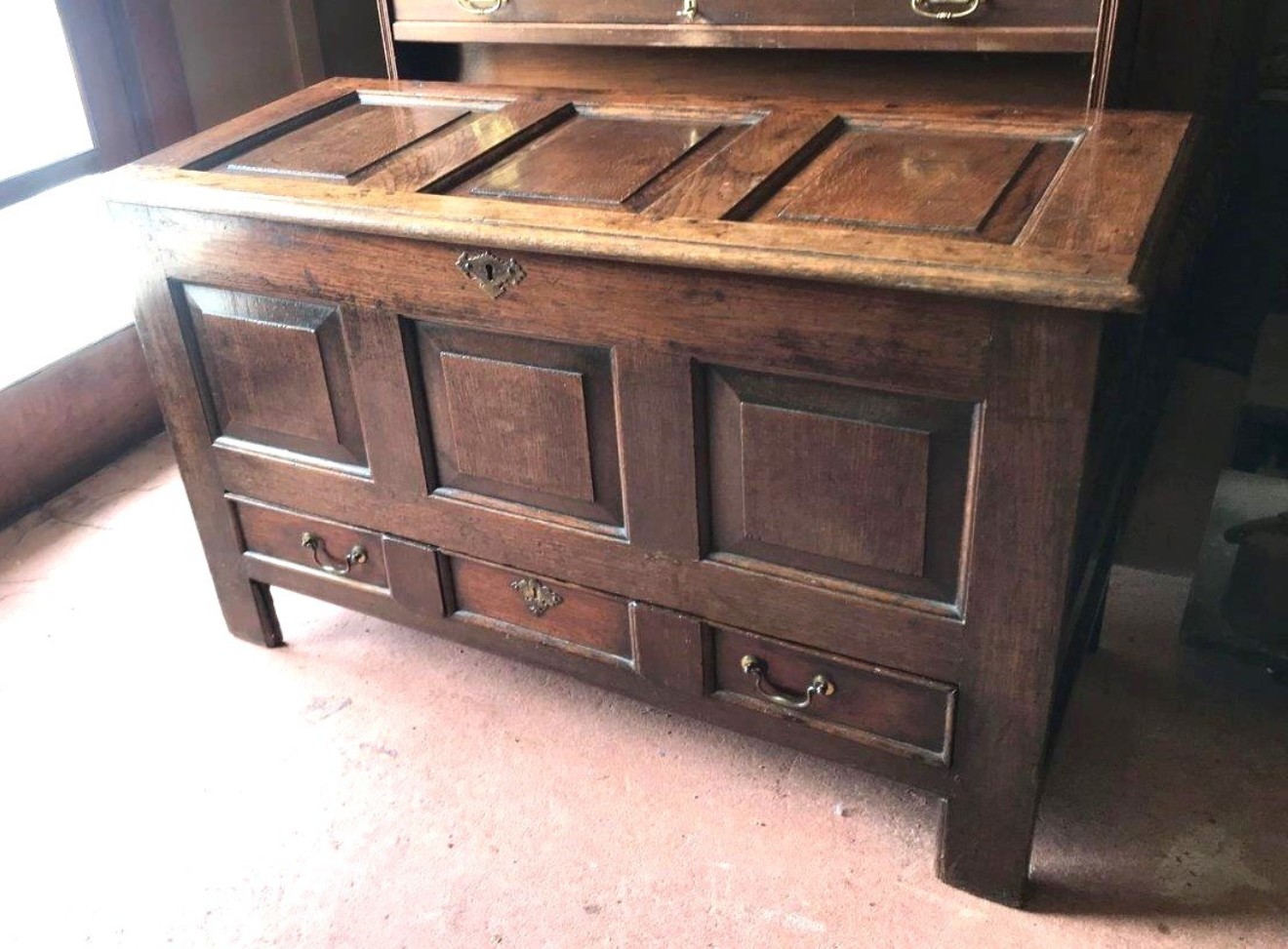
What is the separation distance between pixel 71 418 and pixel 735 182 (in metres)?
1.64

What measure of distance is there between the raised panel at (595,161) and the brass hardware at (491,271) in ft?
0.30

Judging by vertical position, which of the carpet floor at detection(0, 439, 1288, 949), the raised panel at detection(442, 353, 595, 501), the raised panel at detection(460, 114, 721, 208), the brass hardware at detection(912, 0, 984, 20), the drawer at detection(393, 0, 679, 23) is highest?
the brass hardware at detection(912, 0, 984, 20)

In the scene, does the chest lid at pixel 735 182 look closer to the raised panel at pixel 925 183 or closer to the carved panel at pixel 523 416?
the raised panel at pixel 925 183

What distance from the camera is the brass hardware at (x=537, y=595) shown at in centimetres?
162

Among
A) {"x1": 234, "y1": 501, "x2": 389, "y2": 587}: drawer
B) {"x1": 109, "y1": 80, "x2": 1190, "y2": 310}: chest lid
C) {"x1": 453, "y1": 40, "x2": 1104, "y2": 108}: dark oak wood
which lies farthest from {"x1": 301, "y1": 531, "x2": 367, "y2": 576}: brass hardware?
{"x1": 453, "y1": 40, "x2": 1104, "y2": 108}: dark oak wood

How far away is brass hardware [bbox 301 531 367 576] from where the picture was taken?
178 cm

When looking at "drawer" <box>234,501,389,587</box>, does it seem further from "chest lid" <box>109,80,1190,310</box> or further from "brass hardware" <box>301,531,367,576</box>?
"chest lid" <box>109,80,1190,310</box>

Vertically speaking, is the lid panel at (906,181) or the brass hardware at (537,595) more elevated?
the lid panel at (906,181)

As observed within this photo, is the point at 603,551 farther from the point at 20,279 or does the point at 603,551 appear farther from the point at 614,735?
the point at 20,279

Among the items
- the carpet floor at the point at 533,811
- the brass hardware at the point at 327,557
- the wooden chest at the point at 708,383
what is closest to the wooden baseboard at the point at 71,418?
the carpet floor at the point at 533,811

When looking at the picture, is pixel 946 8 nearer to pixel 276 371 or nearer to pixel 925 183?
pixel 925 183

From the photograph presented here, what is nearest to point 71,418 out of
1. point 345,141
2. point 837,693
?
point 345,141

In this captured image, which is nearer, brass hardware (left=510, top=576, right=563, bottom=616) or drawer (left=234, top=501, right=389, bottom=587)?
brass hardware (left=510, top=576, right=563, bottom=616)

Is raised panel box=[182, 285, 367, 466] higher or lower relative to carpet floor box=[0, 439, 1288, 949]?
higher
